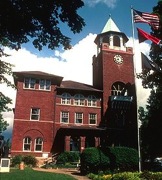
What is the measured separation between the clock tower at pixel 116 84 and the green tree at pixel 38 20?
98.4 ft

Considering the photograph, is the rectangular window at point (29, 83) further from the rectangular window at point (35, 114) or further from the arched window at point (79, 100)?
the arched window at point (79, 100)

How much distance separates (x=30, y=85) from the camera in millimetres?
38125

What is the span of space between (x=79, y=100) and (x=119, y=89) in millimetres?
7441

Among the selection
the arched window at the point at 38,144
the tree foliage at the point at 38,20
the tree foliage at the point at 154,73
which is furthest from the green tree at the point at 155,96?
the tree foliage at the point at 38,20

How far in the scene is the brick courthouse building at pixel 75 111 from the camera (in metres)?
35.9

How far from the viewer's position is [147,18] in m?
21.7

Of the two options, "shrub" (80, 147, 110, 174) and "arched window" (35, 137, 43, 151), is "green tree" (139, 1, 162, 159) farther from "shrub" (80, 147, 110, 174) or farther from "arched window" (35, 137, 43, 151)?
"arched window" (35, 137, 43, 151)

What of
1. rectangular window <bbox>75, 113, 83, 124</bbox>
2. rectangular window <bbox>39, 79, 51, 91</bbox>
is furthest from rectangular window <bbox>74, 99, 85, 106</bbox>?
rectangular window <bbox>39, 79, 51, 91</bbox>

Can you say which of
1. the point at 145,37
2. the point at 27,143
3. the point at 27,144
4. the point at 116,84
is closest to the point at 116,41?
the point at 116,84

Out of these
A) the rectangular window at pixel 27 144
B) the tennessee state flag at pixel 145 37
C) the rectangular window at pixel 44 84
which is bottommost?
the rectangular window at pixel 27 144

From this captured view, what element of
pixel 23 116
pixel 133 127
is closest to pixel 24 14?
pixel 23 116

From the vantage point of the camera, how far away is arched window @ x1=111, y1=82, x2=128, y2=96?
42.0 m

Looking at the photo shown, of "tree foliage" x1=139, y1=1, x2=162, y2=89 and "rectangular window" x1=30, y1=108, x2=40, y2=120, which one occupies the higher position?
"tree foliage" x1=139, y1=1, x2=162, y2=89

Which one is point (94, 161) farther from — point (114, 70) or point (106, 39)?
point (106, 39)
